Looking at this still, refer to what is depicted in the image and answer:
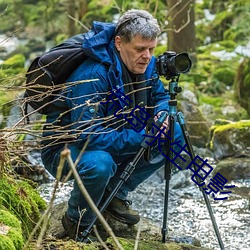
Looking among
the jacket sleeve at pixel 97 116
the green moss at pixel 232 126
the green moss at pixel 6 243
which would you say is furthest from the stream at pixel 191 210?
the green moss at pixel 6 243

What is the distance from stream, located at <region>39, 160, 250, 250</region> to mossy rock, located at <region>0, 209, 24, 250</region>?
6.00 ft

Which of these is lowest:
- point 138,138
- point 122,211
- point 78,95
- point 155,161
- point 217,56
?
point 217,56

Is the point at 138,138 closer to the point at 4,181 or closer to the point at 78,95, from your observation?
the point at 78,95

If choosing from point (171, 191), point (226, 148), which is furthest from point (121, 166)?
point (226, 148)

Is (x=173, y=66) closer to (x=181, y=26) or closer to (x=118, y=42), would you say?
(x=118, y=42)

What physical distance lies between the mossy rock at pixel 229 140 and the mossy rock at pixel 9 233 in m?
4.42

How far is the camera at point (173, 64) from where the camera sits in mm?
3365

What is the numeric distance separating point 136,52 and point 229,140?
3.65 meters

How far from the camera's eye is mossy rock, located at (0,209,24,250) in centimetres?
233

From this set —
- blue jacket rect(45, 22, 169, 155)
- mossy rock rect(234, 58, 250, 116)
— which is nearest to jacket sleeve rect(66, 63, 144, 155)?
blue jacket rect(45, 22, 169, 155)

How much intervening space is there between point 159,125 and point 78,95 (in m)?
0.49

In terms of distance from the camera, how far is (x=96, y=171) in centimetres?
327

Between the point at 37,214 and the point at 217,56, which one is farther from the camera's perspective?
the point at 217,56

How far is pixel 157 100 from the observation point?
380 cm
